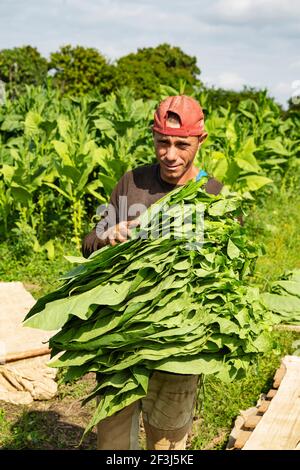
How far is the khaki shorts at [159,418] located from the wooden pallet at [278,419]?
0.51 metres

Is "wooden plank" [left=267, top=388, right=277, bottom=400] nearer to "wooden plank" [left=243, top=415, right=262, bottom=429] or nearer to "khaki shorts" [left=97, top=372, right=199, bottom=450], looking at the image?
"wooden plank" [left=243, top=415, right=262, bottom=429]

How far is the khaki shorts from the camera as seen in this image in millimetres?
2613

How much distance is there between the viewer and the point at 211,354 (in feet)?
7.55

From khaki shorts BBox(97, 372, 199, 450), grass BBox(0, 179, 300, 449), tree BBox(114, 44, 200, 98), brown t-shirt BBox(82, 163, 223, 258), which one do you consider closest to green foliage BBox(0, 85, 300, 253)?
grass BBox(0, 179, 300, 449)

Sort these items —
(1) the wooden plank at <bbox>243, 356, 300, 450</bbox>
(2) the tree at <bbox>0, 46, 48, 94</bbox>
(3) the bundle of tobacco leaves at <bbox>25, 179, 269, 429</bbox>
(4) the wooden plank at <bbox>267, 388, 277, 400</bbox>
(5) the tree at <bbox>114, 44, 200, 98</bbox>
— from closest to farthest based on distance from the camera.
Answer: (3) the bundle of tobacco leaves at <bbox>25, 179, 269, 429</bbox> → (1) the wooden plank at <bbox>243, 356, 300, 450</bbox> → (4) the wooden plank at <bbox>267, 388, 277, 400</bbox> → (2) the tree at <bbox>0, 46, 48, 94</bbox> → (5) the tree at <bbox>114, 44, 200, 98</bbox>

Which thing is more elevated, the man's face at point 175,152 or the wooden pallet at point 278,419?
the man's face at point 175,152

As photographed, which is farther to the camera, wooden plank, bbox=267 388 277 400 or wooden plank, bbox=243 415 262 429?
wooden plank, bbox=267 388 277 400

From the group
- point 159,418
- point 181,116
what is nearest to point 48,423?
point 159,418

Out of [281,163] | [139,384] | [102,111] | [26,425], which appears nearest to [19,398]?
[26,425]

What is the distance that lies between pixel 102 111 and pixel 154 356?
7003 mm

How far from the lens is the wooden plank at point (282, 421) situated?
3227 mm

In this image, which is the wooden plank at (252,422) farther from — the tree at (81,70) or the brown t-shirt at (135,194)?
the tree at (81,70)

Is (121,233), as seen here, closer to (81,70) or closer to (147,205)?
(147,205)

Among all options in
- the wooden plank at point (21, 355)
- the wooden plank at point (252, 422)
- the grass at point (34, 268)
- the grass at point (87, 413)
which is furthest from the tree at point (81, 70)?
the wooden plank at point (252, 422)
